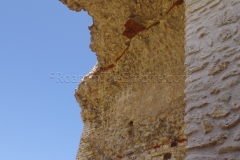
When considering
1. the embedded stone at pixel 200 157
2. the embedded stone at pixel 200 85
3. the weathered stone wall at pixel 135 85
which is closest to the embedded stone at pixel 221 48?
the embedded stone at pixel 200 85

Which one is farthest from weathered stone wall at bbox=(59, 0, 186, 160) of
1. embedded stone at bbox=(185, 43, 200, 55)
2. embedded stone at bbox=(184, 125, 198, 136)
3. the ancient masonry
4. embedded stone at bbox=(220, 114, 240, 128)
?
embedded stone at bbox=(220, 114, 240, 128)

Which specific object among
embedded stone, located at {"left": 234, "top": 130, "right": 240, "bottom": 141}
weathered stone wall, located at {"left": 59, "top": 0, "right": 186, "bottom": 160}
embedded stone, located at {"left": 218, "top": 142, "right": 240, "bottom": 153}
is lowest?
embedded stone, located at {"left": 218, "top": 142, "right": 240, "bottom": 153}

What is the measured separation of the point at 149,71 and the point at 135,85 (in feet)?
1.31

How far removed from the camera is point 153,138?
489 centimetres

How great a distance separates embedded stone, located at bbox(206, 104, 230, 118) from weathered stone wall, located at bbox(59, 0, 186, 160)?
248 centimetres

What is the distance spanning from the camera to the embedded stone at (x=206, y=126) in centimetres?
197

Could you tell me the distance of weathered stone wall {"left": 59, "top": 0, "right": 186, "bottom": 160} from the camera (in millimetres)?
4859

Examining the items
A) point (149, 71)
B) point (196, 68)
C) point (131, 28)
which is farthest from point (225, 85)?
point (131, 28)

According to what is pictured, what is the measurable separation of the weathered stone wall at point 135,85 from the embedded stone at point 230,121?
8.38ft

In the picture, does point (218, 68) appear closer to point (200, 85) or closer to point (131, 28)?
point (200, 85)

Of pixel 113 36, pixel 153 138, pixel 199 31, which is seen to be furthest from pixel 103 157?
pixel 199 31

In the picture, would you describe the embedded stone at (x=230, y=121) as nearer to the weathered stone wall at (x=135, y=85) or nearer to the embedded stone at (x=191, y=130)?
the embedded stone at (x=191, y=130)

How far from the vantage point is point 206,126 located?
199 centimetres

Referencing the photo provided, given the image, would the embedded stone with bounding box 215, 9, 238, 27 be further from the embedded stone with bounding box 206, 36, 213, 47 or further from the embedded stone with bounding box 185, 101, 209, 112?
the embedded stone with bounding box 185, 101, 209, 112
